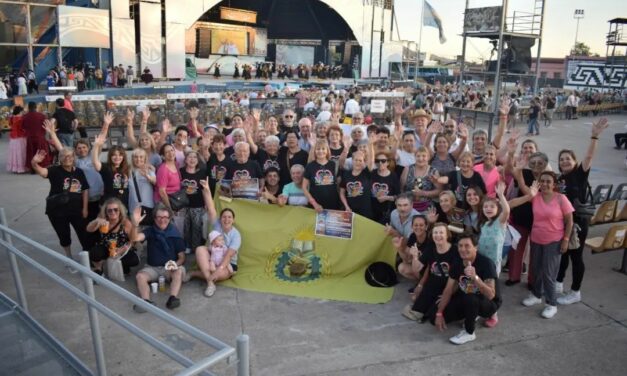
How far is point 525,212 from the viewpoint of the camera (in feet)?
20.1

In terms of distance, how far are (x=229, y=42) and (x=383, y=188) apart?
4500 cm

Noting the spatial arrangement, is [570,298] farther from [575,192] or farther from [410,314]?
[410,314]

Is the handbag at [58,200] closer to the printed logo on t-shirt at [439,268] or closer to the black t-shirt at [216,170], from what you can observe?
the black t-shirt at [216,170]

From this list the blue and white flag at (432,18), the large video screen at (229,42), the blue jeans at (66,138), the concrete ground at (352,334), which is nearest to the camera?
the concrete ground at (352,334)

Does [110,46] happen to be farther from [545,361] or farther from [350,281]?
[545,361]

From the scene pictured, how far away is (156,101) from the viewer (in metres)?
17.7

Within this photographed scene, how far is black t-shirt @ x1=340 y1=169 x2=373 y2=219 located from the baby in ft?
5.65

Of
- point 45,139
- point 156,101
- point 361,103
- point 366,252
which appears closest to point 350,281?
point 366,252

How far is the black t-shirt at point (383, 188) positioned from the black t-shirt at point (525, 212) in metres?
1.48

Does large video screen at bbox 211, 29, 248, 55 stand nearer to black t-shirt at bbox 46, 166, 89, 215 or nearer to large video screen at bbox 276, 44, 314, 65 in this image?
large video screen at bbox 276, 44, 314, 65

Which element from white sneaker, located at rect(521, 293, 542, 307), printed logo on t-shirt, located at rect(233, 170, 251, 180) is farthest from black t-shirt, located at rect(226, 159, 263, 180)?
white sneaker, located at rect(521, 293, 542, 307)

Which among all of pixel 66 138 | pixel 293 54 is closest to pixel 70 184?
pixel 66 138

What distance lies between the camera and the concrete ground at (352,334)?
4.65 meters

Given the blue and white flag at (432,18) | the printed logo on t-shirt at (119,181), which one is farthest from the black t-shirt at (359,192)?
the blue and white flag at (432,18)
